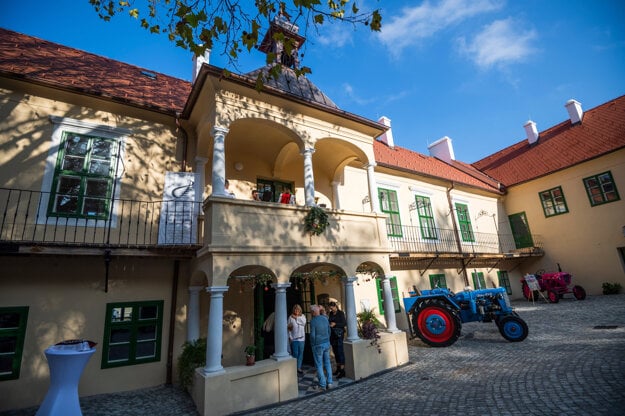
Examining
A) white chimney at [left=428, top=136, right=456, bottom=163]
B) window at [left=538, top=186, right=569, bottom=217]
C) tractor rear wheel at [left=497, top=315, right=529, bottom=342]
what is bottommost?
tractor rear wheel at [left=497, top=315, right=529, bottom=342]

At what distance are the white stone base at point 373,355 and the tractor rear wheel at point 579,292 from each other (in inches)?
478

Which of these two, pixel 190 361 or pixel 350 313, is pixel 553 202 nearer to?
pixel 350 313

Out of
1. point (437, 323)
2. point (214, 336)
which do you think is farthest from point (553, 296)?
point (214, 336)

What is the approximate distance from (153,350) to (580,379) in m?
8.57

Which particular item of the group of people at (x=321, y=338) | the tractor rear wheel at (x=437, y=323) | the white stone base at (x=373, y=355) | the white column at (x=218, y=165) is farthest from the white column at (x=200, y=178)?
the tractor rear wheel at (x=437, y=323)

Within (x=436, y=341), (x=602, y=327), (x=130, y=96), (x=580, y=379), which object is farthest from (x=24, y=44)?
(x=602, y=327)

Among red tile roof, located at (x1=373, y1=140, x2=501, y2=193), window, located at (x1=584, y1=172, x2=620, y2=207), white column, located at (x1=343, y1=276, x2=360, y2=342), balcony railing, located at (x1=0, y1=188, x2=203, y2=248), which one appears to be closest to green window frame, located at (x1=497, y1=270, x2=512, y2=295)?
red tile roof, located at (x1=373, y1=140, x2=501, y2=193)

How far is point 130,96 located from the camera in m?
8.67

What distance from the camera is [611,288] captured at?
14.8m

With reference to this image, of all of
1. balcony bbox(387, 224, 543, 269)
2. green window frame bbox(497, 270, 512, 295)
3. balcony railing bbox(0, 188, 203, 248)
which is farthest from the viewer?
green window frame bbox(497, 270, 512, 295)

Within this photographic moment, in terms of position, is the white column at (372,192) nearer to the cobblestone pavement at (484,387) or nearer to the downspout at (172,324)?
the cobblestone pavement at (484,387)

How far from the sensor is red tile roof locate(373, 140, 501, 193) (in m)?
15.3

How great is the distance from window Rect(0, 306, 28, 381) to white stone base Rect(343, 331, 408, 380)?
265 inches

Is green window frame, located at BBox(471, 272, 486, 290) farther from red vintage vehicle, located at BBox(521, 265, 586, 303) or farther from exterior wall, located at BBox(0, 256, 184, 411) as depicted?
exterior wall, located at BBox(0, 256, 184, 411)
